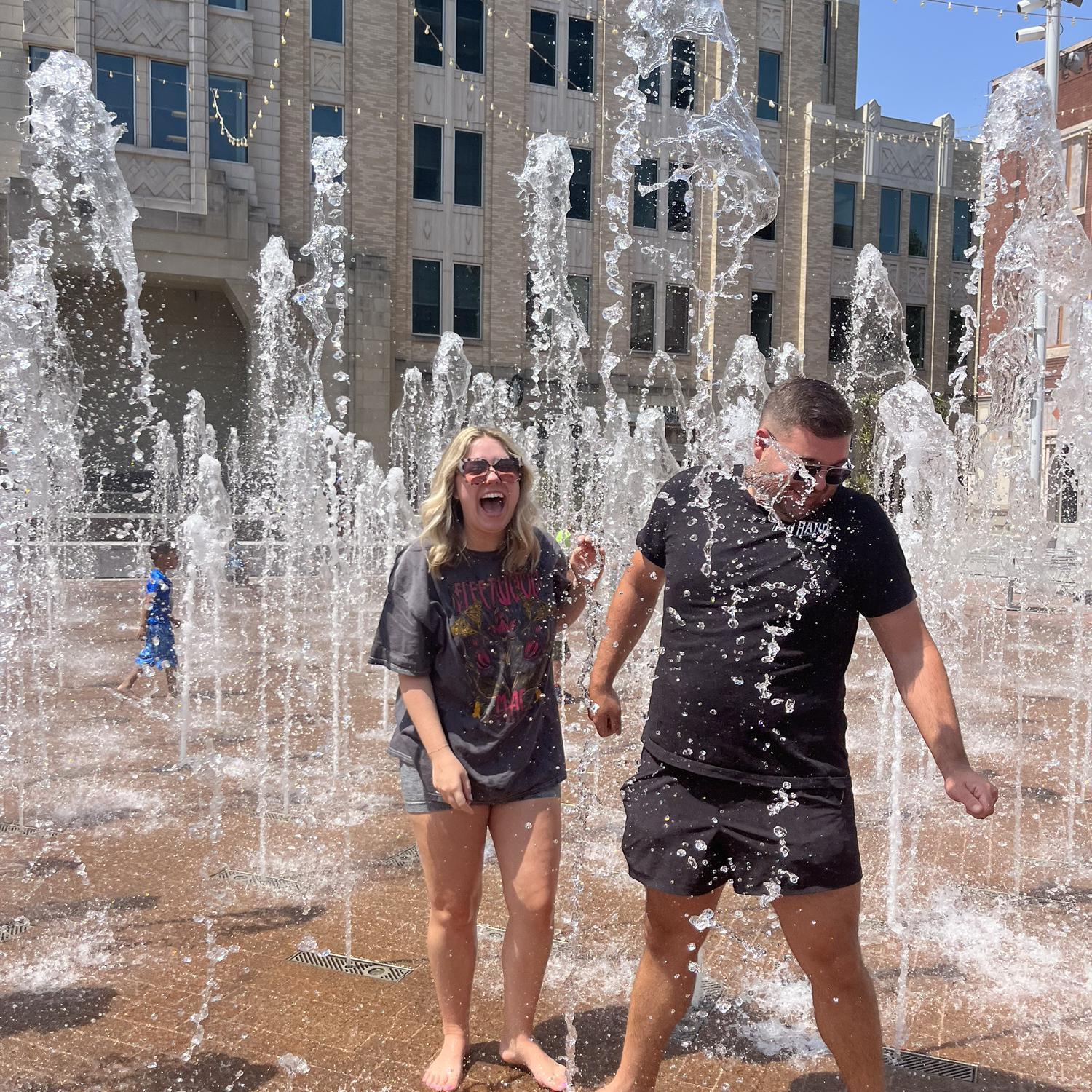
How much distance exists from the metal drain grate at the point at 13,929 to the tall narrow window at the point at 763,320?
1060 inches

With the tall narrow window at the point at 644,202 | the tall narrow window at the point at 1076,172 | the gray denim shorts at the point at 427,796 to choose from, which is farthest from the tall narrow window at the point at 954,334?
the gray denim shorts at the point at 427,796

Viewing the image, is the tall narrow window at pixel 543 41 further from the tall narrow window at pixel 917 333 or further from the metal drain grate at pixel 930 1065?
the metal drain grate at pixel 930 1065

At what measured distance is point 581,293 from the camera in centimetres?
2648

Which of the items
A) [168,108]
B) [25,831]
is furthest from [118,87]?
[25,831]

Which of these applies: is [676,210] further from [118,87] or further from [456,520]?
[456,520]

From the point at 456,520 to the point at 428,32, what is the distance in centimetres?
2430

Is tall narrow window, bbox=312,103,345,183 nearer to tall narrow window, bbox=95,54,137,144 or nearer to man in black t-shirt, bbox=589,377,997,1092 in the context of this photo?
tall narrow window, bbox=95,54,137,144

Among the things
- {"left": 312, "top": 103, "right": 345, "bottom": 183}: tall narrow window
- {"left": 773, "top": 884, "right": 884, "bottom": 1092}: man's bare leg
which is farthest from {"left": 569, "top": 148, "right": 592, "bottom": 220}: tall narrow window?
{"left": 773, "top": 884, "right": 884, "bottom": 1092}: man's bare leg

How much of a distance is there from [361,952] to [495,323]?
22.9 m

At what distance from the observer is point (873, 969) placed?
131 inches

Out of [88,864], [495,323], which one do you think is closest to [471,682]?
[88,864]

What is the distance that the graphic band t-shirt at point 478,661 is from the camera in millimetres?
2635

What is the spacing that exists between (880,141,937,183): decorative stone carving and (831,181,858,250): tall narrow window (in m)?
1.23

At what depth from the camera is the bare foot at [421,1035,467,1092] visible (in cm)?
262
